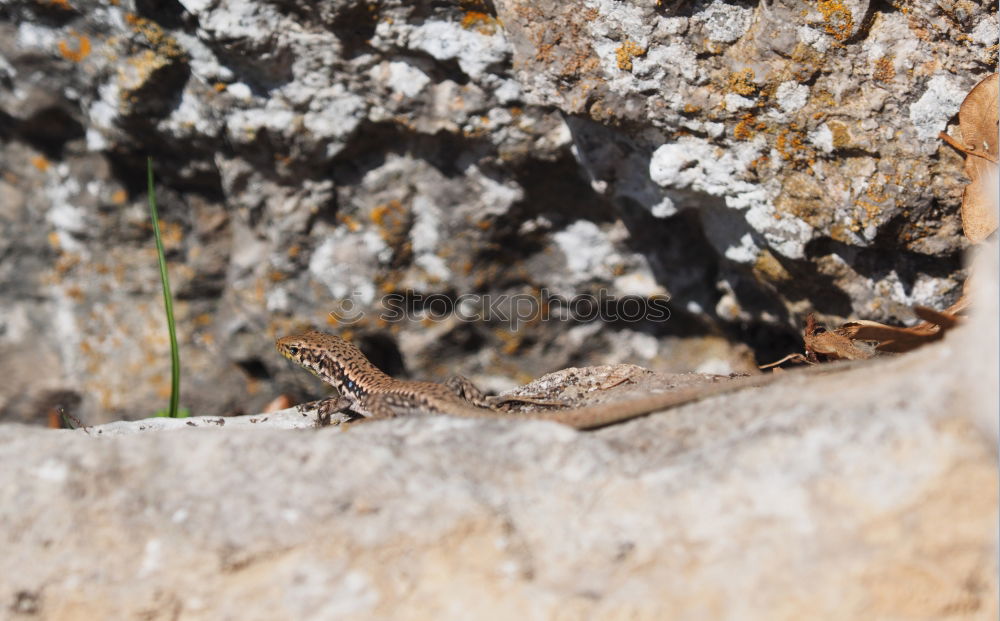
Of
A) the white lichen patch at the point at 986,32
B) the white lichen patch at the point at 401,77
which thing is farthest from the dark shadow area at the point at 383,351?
the white lichen patch at the point at 986,32

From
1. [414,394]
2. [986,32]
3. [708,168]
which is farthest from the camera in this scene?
[708,168]

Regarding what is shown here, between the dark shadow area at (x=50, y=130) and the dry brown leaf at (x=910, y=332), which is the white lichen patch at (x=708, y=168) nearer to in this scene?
the dry brown leaf at (x=910, y=332)

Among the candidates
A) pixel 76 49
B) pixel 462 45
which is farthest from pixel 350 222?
pixel 76 49

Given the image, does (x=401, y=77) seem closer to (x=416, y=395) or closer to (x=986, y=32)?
(x=416, y=395)

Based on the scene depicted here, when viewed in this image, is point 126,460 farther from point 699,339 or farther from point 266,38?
point 699,339

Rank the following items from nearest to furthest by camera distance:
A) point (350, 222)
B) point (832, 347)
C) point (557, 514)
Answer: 1. point (557, 514)
2. point (832, 347)
3. point (350, 222)

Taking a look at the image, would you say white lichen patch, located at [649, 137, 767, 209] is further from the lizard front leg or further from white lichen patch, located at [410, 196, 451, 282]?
the lizard front leg
